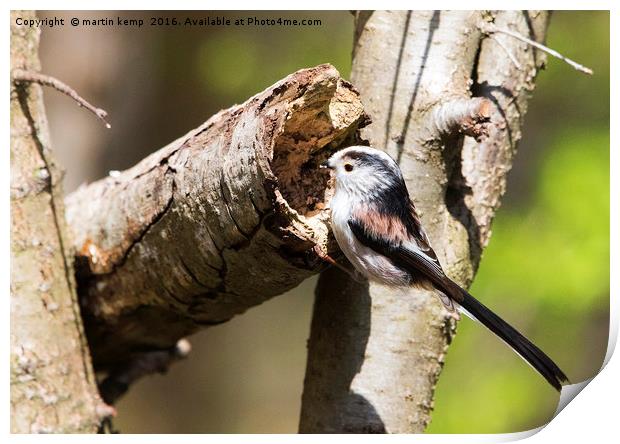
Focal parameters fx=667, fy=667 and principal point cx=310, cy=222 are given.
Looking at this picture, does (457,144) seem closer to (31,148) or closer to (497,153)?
A: (497,153)

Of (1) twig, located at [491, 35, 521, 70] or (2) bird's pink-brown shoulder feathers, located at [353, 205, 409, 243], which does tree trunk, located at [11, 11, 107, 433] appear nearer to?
(2) bird's pink-brown shoulder feathers, located at [353, 205, 409, 243]

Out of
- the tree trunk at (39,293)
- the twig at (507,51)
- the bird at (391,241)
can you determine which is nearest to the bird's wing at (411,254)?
the bird at (391,241)

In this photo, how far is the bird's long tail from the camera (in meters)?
1.58

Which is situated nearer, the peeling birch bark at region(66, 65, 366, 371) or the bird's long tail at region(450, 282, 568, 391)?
the peeling birch bark at region(66, 65, 366, 371)

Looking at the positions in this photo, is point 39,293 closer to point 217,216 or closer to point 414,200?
point 217,216

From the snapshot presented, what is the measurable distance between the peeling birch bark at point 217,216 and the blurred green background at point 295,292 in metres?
0.52

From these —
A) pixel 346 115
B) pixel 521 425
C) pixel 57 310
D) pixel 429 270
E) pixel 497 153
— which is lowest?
pixel 521 425

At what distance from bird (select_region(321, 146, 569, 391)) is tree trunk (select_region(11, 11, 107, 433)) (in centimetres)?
78

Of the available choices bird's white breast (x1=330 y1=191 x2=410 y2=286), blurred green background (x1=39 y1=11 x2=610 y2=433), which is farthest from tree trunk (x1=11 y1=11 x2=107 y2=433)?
bird's white breast (x1=330 y1=191 x2=410 y2=286)

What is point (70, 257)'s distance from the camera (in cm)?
184

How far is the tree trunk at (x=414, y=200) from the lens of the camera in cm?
167

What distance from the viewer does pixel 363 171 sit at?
1552 mm
